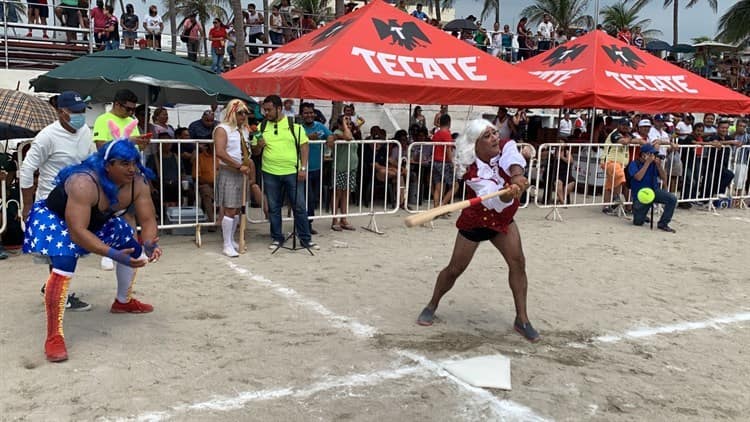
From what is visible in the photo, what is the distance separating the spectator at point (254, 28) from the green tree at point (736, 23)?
22392 mm

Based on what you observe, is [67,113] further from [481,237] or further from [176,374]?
[481,237]

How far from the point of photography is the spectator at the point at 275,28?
18.7 metres

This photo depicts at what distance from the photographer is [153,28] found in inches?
651

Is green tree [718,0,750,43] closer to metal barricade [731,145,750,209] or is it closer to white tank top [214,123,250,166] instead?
metal barricade [731,145,750,209]

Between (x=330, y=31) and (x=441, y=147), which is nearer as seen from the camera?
(x=441, y=147)

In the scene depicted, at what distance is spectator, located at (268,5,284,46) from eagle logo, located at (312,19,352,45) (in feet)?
29.6

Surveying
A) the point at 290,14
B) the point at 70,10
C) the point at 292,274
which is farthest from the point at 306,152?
the point at 290,14

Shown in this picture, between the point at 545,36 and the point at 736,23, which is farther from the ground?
the point at 736,23

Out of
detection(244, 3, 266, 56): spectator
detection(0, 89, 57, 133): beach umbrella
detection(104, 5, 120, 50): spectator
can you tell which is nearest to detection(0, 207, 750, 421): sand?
detection(0, 89, 57, 133): beach umbrella

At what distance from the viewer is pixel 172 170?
8.33 m

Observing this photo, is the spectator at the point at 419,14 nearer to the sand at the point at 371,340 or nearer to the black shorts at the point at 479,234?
the sand at the point at 371,340

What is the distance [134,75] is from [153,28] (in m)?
10.7

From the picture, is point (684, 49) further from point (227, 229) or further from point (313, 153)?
point (227, 229)

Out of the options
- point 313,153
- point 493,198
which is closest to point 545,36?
point 313,153
